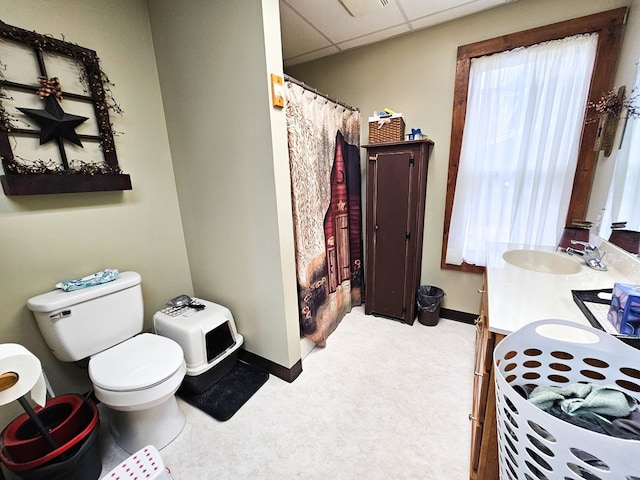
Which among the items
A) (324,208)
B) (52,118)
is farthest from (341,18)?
(52,118)

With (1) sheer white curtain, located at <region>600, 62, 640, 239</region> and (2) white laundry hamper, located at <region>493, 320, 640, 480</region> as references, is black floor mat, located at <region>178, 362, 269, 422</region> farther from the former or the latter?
(1) sheer white curtain, located at <region>600, 62, 640, 239</region>

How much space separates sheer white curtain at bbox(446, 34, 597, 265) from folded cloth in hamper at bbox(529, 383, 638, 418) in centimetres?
169

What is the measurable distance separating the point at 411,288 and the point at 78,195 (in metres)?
2.47

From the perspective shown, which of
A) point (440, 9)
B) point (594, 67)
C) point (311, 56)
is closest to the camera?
point (594, 67)

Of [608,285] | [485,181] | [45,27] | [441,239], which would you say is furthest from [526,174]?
[45,27]

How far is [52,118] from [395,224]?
232 cm

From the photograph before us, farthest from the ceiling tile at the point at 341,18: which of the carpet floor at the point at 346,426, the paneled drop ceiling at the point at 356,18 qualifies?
the carpet floor at the point at 346,426

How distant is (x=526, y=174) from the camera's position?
1926 millimetres

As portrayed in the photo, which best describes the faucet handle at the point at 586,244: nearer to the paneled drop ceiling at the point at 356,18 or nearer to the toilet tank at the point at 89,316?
the paneled drop ceiling at the point at 356,18

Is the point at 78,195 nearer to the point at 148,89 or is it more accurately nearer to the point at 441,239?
the point at 148,89

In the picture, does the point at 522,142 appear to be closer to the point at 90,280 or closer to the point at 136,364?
the point at 136,364

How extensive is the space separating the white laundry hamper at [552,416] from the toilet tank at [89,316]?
181 centimetres

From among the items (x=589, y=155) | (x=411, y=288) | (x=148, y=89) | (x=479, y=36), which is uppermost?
(x=479, y=36)

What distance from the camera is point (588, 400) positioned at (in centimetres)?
58
